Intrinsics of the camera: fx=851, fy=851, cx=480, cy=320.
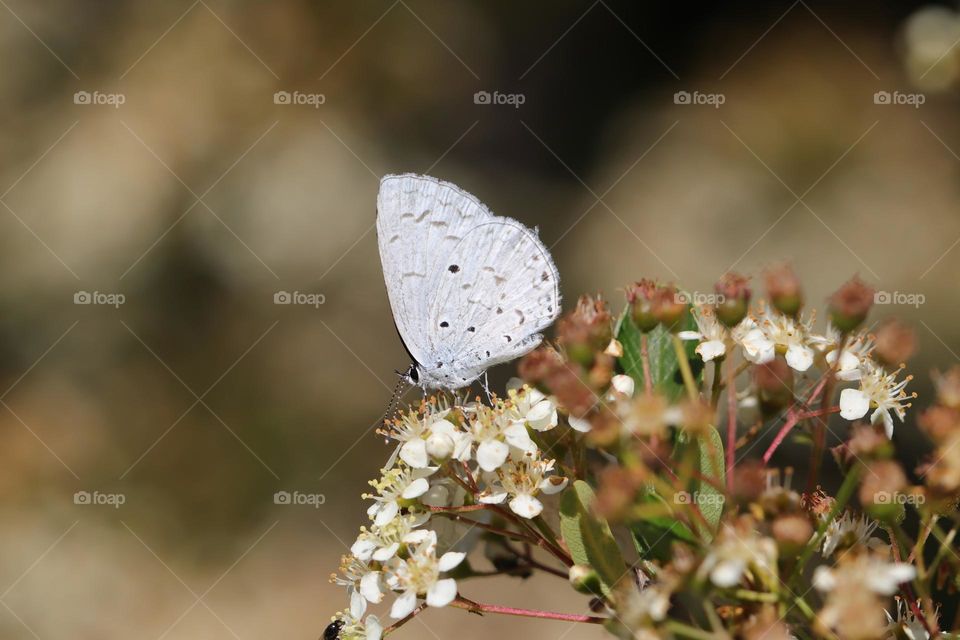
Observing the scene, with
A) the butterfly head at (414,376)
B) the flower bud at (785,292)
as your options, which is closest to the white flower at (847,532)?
the flower bud at (785,292)

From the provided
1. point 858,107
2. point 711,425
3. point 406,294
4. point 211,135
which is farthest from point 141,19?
point 711,425

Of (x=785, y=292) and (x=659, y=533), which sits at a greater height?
(x=785, y=292)

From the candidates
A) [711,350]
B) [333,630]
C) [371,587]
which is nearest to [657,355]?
[711,350]

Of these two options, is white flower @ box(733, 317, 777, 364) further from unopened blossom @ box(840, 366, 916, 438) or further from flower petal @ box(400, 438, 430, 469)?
flower petal @ box(400, 438, 430, 469)

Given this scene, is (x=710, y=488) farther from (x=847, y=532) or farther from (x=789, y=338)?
(x=789, y=338)

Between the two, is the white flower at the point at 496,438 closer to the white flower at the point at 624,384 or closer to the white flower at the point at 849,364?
the white flower at the point at 624,384
